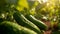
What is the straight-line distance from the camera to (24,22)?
76.6 inches

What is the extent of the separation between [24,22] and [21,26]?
0.75 ft

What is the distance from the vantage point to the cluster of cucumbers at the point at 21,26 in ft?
5.28

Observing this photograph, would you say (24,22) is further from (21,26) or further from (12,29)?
(12,29)

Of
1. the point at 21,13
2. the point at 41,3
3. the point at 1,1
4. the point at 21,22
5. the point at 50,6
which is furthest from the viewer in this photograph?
the point at 50,6

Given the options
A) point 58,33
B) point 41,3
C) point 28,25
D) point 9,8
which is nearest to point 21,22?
point 28,25

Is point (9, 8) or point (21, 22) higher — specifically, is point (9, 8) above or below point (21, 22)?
above

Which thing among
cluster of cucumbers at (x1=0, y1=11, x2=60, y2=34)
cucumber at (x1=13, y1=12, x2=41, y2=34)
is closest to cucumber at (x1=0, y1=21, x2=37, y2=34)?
cluster of cucumbers at (x1=0, y1=11, x2=60, y2=34)

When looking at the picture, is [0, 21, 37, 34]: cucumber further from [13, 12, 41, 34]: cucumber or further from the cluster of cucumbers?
[13, 12, 41, 34]: cucumber

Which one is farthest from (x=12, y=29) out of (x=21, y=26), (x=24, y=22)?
(x=24, y=22)

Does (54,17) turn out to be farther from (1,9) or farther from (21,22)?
(1,9)

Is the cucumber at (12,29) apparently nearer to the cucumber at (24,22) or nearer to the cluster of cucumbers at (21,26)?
the cluster of cucumbers at (21,26)

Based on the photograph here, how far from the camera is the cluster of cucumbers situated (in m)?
1.61

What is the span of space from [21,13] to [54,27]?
1.48 ft

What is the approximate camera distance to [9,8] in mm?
2051
